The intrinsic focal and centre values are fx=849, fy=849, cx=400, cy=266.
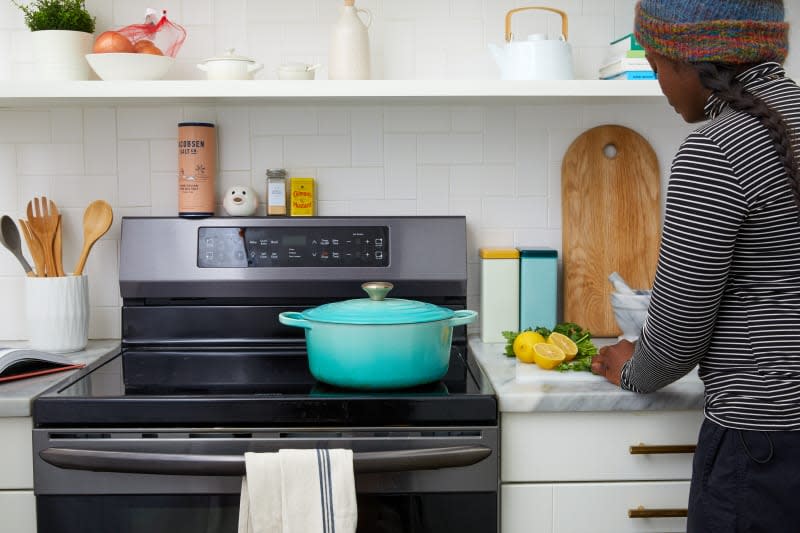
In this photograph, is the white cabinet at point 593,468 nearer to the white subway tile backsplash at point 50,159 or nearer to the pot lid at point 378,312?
the pot lid at point 378,312

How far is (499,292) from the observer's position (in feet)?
6.89

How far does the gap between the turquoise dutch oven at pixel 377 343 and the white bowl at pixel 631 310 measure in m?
0.45

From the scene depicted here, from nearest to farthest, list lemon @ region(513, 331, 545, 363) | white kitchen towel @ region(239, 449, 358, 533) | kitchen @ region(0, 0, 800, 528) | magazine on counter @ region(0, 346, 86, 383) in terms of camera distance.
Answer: white kitchen towel @ region(239, 449, 358, 533)
magazine on counter @ region(0, 346, 86, 383)
lemon @ region(513, 331, 545, 363)
kitchen @ region(0, 0, 800, 528)

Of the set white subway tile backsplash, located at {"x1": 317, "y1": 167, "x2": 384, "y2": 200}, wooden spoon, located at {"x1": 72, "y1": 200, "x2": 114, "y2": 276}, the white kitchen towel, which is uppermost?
white subway tile backsplash, located at {"x1": 317, "y1": 167, "x2": 384, "y2": 200}

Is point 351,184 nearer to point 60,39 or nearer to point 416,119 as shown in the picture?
point 416,119

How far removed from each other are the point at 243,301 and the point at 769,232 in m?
1.23

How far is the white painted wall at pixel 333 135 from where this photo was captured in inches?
84.4

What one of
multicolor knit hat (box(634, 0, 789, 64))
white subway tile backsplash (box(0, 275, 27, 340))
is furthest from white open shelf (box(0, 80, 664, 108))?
multicolor knit hat (box(634, 0, 789, 64))

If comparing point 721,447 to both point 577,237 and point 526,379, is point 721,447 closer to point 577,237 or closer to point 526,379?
point 526,379

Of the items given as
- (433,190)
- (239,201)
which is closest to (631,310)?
(433,190)

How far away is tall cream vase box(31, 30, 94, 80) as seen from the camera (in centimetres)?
198

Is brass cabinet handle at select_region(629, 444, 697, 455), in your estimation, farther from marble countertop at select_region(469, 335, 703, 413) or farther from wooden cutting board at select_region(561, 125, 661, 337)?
wooden cutting board at select_region(561, 125, 661, 337)

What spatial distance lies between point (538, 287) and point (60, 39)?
4.20 ft

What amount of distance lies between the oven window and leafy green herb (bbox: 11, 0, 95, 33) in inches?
43.3
